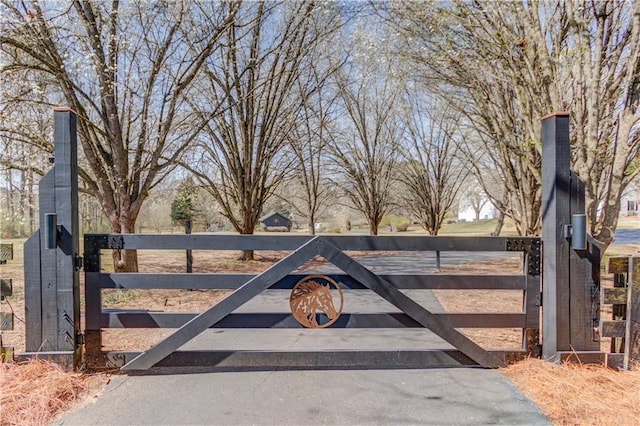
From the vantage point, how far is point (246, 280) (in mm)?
2914

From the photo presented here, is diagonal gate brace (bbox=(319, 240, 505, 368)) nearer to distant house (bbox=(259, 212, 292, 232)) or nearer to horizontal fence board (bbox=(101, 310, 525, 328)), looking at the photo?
horizontal fence board (bbox=(101, 310, 525, 328))

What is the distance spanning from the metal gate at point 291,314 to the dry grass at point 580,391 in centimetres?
22

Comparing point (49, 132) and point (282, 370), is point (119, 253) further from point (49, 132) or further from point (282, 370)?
point (282, 370)

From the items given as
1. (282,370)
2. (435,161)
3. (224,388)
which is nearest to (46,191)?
(224,388)

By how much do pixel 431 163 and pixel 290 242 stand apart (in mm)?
11642

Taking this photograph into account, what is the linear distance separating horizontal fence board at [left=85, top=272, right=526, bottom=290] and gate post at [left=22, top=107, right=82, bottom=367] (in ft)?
0.73

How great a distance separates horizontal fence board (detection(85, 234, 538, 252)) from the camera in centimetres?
291

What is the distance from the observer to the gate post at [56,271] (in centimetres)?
274

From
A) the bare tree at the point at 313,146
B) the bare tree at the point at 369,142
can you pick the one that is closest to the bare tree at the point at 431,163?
the bare tree at the point at 369,142

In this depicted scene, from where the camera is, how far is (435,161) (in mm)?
13312

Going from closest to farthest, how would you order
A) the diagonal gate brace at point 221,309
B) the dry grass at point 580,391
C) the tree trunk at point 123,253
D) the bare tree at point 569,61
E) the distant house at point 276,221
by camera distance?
the dry grass at point 580,391
the diagonal gate brace at point 221,309
the bare tree at point 569,61
the tree trunk at point 123,253
the distant house at point 276,221

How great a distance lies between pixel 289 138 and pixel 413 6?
7.15 meters

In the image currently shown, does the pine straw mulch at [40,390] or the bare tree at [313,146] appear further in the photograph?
the bare tree at [313,146]

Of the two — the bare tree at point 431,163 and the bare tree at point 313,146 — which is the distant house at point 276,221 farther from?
the bare tree at point 431,163
